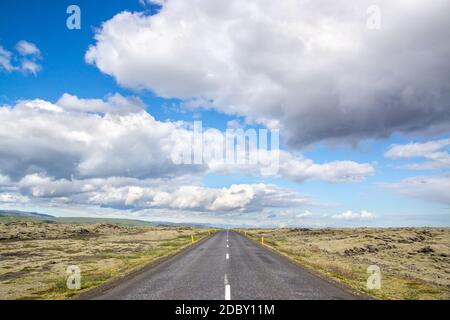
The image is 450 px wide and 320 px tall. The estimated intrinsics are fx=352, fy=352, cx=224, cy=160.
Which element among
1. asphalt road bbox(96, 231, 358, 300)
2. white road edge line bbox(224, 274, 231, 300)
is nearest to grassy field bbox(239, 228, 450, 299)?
asphalt road bbox(96, 231, 358, 300)

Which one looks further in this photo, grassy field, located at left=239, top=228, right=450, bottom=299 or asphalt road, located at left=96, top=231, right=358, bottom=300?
grassy field, located at left=239, top=228, right=450, bottom=299

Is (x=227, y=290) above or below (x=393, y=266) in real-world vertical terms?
above

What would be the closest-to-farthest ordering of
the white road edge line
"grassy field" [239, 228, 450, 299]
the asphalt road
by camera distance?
the white road edge line, the asphalt road, "grassy field" [239, 228, 450, 299]

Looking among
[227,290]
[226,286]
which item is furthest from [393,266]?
[227,290]

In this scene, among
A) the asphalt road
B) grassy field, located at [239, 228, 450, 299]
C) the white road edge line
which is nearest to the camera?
the white road edge line

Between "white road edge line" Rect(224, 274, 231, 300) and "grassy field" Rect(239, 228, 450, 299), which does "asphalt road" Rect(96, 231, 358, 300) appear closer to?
"white road edge line" Rect(224, 274, 231, 300)

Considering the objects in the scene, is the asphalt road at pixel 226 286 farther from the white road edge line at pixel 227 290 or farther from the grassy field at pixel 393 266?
the grassy field at pixel 393 266

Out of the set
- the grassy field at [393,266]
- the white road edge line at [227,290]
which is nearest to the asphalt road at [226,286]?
the white road edge line at [227,290]

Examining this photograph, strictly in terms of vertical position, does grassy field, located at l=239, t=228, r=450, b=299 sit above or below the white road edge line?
below

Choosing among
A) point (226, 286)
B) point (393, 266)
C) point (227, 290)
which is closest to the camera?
point (227, 290)

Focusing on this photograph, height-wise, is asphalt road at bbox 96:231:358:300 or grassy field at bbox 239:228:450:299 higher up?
asphalt road at bbox 96:231:358:300

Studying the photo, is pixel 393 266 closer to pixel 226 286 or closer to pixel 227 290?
pixel 226 286

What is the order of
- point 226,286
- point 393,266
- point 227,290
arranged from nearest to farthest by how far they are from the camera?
point 227,290 → point 226,286 → point 393,266
